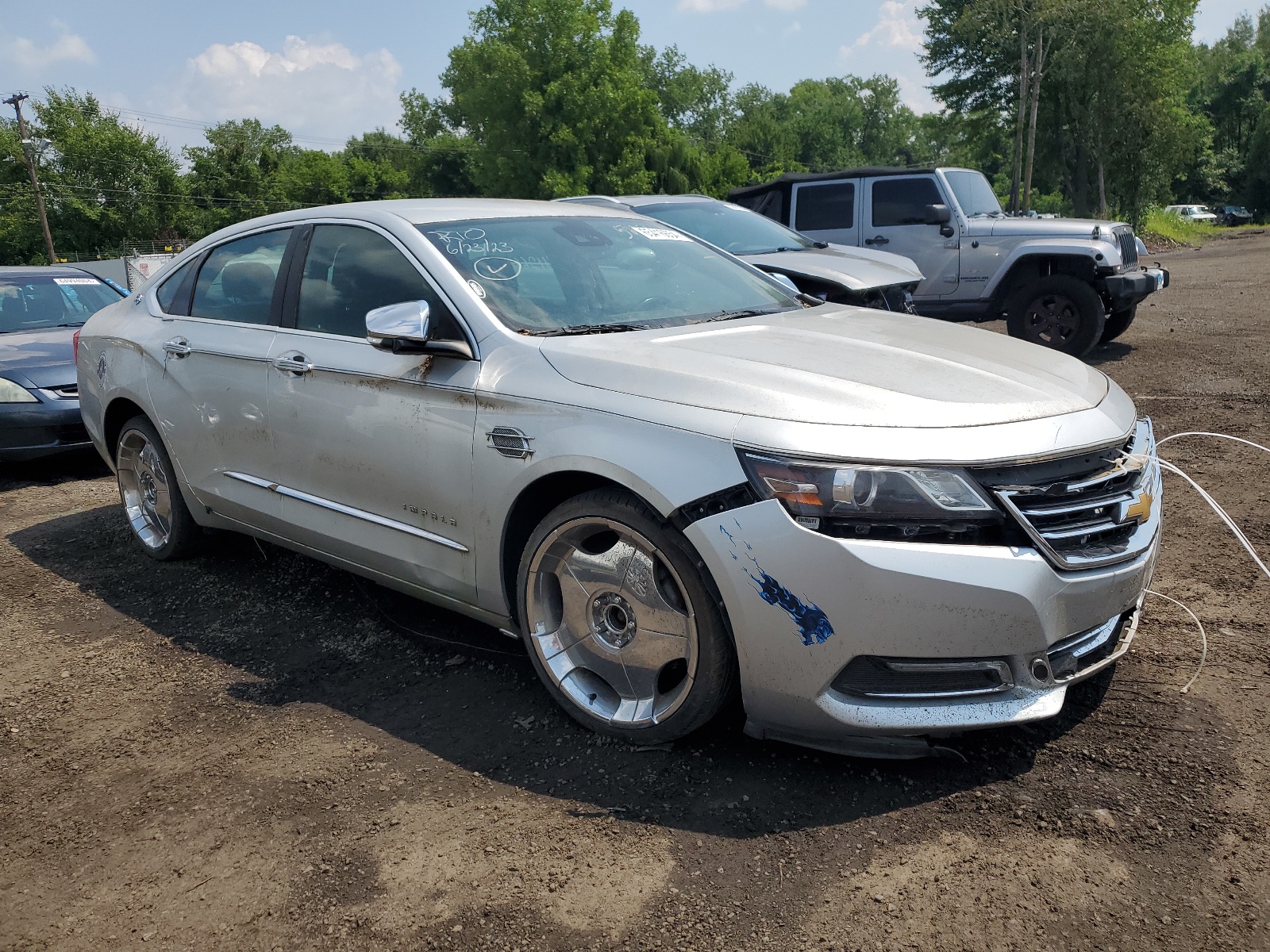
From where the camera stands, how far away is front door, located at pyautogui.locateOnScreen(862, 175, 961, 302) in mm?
10250

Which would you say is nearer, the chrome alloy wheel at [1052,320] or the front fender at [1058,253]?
the front fender at [1058,253]

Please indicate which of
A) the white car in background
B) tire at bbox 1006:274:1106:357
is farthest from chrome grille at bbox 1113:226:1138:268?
the white car in background

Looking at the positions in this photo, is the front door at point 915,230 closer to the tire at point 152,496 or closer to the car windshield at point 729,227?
the car windshield at point 729,227

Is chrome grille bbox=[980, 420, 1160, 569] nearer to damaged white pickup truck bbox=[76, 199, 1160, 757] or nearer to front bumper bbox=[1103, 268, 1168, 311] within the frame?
Result: damaged white pickup truck bbox=[76, 199, 1160, 757]

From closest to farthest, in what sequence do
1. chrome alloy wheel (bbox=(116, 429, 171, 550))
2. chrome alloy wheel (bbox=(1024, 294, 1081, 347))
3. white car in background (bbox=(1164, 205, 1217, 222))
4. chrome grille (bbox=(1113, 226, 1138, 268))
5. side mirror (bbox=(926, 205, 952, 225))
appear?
chrome alloy wheel (bbox=(116, 429, 171, 550)) < chrome alloy wheel (bbox=(1024, 294, 1081, 347)) < chrome grille (bbox=(1113, 226, 1138, 268)) < side mirror (bbox=(926, 205, 952, 225)) < white car in background (bbox=(1164, 205, 1217, 222))

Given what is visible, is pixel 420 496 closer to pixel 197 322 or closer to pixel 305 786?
pixel 305 786

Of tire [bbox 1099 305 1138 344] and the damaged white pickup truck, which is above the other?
the damaged white pickup truck

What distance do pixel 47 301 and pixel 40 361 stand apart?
160cm

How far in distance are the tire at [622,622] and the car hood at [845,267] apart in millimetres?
5057

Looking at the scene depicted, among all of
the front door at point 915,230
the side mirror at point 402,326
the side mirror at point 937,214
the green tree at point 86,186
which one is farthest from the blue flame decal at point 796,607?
the green tree at point 86,186

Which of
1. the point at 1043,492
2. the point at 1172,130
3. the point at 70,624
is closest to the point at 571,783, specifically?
the point at 1043,492

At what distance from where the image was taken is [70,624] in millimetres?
4367

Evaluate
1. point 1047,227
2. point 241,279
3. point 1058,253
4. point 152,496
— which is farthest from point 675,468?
point 1047,227

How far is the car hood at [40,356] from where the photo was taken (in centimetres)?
712
